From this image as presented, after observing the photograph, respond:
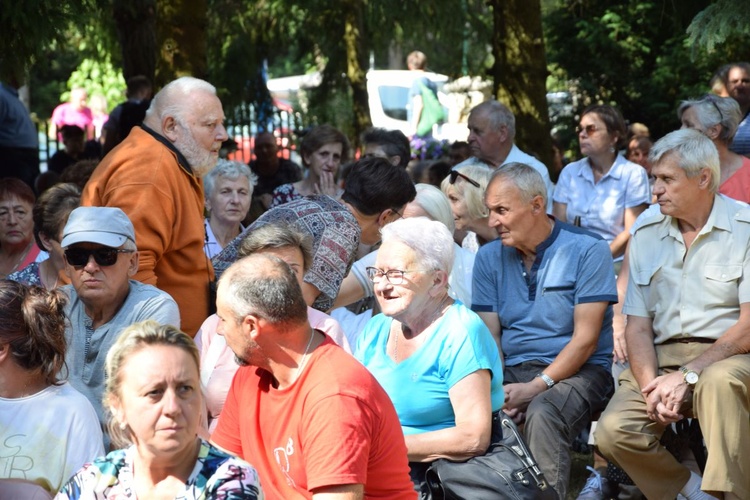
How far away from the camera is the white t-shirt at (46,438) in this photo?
11.9ft

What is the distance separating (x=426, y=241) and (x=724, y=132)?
3.17m

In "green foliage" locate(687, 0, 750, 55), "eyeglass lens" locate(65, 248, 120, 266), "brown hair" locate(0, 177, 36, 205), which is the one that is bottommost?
"brown hair" locate(0, 177, 36, 205)

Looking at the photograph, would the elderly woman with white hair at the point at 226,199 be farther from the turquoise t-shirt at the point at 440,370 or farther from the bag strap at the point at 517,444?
the bag strap at the point at 517,444

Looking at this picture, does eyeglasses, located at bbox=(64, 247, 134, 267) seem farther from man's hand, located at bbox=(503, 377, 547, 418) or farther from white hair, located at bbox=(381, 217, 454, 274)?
man's hand, located at bbox=(503, 377, 547, 418)

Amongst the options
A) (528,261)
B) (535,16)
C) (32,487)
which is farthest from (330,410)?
(535,16)

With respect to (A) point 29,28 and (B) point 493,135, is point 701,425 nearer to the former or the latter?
(B) point 493,135

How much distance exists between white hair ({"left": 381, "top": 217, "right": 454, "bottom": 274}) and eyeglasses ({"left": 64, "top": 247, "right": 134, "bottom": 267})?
1.10 m

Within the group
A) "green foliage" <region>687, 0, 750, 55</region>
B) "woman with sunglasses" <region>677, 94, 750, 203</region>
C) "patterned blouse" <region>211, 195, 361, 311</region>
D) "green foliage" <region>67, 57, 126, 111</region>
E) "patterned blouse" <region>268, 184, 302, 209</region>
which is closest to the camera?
"patterned blouse" <region>211, 195, 361, 311</region>

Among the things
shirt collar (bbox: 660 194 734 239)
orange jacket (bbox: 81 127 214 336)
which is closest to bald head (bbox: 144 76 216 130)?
orange jacket (bbox: 81 127 214 336)

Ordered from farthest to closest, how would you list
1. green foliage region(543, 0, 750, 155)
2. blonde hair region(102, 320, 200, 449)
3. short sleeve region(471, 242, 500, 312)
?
green foliage region(543, 0, 750, 155) < short sleeve region(471, 242, 500, 312) < blonde hair region(102, 320, 200, 449)

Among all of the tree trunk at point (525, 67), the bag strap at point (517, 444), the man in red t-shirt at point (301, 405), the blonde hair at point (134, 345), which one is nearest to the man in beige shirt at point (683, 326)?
the bag strap at point (517, 444)

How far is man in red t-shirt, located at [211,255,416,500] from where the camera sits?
311 cm

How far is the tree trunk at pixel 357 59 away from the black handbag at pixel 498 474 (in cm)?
984

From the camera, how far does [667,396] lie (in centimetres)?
500
